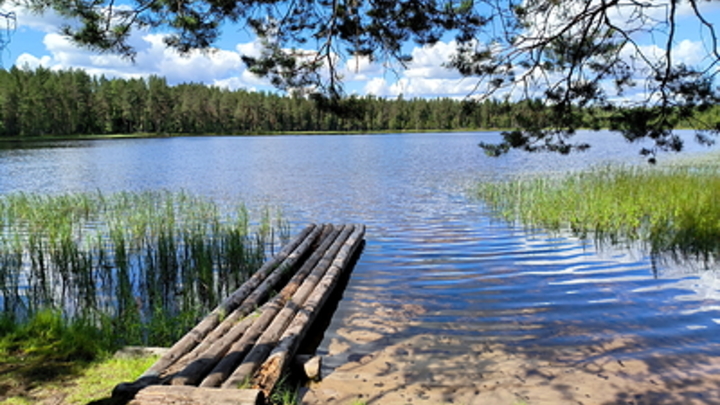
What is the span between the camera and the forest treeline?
6981 cm

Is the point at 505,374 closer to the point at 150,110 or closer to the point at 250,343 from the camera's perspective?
the point at 250,343

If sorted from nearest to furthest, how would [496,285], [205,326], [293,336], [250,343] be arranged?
1. [250,343]
2. [293,336]
3. [205,326]
4. [496,285]

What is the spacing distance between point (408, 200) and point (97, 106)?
266 feet

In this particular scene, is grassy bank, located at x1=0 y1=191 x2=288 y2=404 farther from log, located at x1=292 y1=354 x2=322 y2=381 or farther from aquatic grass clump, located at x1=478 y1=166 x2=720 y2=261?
aquatic grass clump, located at x1=478 y1=166 x2=720 y2=261

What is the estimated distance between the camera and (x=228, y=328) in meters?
5.18

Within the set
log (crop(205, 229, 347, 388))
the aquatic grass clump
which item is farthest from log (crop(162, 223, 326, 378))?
the aquatic grass clump

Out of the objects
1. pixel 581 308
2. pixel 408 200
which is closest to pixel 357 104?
pixel 581 308

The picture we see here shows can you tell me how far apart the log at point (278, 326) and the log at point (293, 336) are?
0.20 feet

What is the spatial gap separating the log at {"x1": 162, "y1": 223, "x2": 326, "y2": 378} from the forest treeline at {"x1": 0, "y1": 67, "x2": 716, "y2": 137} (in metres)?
41.8

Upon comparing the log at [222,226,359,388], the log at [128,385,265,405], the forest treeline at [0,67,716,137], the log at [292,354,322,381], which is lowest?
the log at [292,354,322,381]

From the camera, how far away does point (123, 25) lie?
538 centimetres

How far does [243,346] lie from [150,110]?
3683 inches

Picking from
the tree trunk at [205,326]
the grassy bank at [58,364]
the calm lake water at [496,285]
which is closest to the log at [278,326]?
the calm lake water at [496,285]

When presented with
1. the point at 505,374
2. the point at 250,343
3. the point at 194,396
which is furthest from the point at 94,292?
the point at 505,374
